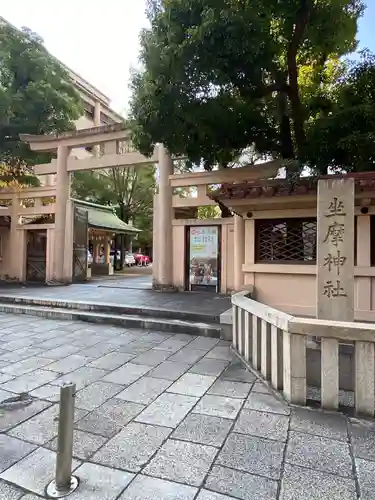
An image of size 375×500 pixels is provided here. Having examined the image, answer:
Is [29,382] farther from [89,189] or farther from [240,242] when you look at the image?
[89,189]

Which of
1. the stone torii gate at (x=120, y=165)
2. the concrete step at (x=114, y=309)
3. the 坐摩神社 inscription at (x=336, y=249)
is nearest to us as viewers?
the 坐摩神社 inscription at (x=336, y=249)

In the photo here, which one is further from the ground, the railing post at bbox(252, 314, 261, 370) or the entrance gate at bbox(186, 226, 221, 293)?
the entrance gate at bbox(186, 226, 221, 293)

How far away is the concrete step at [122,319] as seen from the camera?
19.4 ft

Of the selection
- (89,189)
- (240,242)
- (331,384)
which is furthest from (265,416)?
(89,189)

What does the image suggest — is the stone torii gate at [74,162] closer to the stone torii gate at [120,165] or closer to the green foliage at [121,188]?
the stone torii gate at [120,165]

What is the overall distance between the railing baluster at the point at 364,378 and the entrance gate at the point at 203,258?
21.9ft

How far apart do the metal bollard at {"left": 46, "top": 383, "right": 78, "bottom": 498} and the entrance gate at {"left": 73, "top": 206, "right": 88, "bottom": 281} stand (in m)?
11.0

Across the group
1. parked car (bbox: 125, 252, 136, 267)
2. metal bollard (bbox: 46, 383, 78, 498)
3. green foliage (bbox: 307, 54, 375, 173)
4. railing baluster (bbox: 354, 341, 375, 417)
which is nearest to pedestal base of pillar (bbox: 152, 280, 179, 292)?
green foliage (bbox: 307, 54, 375, 173)

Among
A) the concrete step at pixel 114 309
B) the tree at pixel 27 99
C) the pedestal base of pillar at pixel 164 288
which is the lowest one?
the concrete step at pixel 114 309

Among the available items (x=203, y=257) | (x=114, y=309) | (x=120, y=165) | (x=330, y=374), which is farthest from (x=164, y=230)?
(x=330, y=374)

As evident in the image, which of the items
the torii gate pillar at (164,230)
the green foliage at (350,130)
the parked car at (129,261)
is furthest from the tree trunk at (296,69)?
the parked car at (129,261)

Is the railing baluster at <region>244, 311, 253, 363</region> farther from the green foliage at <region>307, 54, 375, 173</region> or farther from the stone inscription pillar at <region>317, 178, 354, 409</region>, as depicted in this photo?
the green foliage at <region>307, 54, 375, 173</region>

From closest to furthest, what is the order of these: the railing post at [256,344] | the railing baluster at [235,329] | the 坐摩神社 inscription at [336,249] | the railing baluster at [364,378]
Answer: the railing baluster at [364,378] → the 坐摩神社 inscription at [336,249] → the railing post at [256,344] → the railing baluster at [235,329]

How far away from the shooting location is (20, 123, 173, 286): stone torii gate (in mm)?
10273
